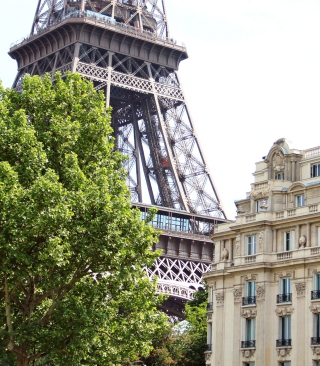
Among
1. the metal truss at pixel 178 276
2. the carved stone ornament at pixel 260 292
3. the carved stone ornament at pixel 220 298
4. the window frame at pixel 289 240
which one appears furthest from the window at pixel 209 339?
the metal truss at pixel 178 276

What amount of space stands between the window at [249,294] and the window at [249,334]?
3.96 feet

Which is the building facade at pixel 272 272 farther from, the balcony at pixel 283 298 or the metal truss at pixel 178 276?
the metal truss at pixel 178 276

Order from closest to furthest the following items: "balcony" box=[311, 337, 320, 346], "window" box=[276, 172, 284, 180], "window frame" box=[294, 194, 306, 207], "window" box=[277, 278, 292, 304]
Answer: "balcony" box=[311, 337, 320, 346] < "window" box=[277, 278, 292, 304] < "window frame" box=[294, 194, 306, 207] < "window" box=[276, 172, 284, 180]

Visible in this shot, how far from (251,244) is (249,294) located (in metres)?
3.64

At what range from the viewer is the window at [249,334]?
2695 inches

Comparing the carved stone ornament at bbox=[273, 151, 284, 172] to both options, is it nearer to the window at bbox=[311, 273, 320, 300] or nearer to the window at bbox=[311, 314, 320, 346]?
the window at bbox=[311, 273, 320, 300]

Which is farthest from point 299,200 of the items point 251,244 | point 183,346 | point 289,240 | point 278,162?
point 183,346

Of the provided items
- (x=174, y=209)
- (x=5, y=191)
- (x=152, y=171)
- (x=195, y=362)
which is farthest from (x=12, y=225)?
(x=152, y=171)

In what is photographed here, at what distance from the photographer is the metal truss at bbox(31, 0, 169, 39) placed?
111 meters

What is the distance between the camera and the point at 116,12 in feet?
370

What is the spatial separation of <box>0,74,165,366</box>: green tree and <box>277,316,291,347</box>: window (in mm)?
16614

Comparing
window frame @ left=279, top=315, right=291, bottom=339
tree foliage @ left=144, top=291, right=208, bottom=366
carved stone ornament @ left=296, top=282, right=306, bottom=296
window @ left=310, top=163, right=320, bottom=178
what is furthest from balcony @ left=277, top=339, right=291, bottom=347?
tree foliage @ left=144, top=291, right=208, bottom=366

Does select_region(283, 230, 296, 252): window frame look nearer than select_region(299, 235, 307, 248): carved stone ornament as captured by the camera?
No

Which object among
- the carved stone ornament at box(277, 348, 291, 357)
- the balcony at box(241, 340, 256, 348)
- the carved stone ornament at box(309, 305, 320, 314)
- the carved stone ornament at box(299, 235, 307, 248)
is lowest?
the carved stone ornament at box(277, 348, 291, 357)
